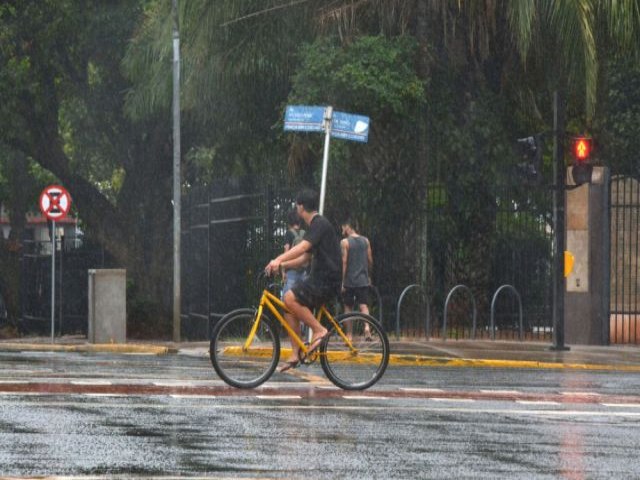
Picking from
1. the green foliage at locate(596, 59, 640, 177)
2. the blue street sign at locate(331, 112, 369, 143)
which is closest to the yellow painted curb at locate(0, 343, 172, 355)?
the blue street sign at locate(331, 112, 369, 143)

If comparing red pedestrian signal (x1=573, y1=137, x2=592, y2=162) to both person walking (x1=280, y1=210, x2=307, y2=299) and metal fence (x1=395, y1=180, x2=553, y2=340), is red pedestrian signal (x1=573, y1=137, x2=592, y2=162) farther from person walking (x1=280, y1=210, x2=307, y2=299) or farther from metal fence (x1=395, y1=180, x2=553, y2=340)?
person walking (x1=280, y1=210, x2=307, y2=299)

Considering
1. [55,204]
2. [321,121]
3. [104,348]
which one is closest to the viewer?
[321,121]

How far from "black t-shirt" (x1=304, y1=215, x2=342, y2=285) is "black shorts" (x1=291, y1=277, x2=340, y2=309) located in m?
0.04

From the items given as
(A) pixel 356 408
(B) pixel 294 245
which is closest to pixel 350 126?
(B) pixel 294 245

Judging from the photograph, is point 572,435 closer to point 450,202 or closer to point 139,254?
point 450,202

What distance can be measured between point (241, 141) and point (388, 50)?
600 centimetres

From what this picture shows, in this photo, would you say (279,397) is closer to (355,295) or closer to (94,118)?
(355,295)

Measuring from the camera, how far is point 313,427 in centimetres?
1179

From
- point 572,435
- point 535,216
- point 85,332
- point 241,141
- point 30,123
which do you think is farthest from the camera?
point 30,123

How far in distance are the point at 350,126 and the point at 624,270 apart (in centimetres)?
568

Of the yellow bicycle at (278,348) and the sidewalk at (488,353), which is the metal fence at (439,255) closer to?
the sidewalk at (488,353)

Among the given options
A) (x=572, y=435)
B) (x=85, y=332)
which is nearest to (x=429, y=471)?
(x=572, y=435)

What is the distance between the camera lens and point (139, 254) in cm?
3984

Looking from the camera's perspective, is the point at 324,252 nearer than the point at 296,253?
No
